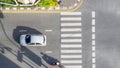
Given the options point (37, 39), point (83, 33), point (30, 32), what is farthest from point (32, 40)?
point (83, 33)

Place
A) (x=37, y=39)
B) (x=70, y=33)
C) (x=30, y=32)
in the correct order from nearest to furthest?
(x=37, y=39) < (x=30, y=32) < (x=70, y=33)

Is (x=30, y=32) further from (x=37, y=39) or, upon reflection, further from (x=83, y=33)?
(x=83, y=33)

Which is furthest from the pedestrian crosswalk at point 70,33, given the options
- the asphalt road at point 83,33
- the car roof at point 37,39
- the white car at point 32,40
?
the car roof at point 37,39

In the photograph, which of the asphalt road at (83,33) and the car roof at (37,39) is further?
the asphalt road at (83,33)

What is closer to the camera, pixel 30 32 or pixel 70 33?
pixel 30 32

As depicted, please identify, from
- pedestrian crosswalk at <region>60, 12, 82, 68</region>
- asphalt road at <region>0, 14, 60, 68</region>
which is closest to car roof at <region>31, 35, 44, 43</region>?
asphalt road at <region>0, 14, 60, 68</region>

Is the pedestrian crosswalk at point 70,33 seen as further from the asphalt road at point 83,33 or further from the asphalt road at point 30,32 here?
the asphalt road at point 30,32

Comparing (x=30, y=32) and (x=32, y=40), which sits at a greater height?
(x=30, y=32)

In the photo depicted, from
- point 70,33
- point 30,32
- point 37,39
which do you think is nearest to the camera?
point 37,39
